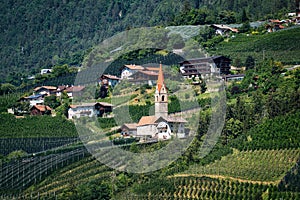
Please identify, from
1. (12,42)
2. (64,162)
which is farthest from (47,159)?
(12,42)

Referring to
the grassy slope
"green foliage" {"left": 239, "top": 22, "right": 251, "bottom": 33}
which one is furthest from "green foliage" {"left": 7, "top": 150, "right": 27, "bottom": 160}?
"green foliage" {"left": 239, "top": 22, "right": 251, "bottom": 33}

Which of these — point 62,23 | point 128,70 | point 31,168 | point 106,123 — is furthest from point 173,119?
point 62,23

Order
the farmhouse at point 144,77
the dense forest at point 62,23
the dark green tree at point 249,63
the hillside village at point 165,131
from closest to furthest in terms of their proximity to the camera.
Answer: the hillside village at point 165,131 → the dark green tree at point 249,63 → the farmhouse at point 144,77 → the dense forest at point 62,23

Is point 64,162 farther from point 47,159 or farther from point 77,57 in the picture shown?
point 77,57

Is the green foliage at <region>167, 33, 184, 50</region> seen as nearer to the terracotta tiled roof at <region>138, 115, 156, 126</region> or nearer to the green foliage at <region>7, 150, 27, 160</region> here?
the terracotta tiled roof at <region>138, 115, 156, 126</region>

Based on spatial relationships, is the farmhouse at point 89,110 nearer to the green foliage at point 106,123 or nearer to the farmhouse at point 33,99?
the green foliage at point 106,123

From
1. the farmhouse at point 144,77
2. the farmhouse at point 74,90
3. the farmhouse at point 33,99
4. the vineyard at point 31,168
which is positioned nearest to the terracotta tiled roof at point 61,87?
the farmhouse at point 74,90
